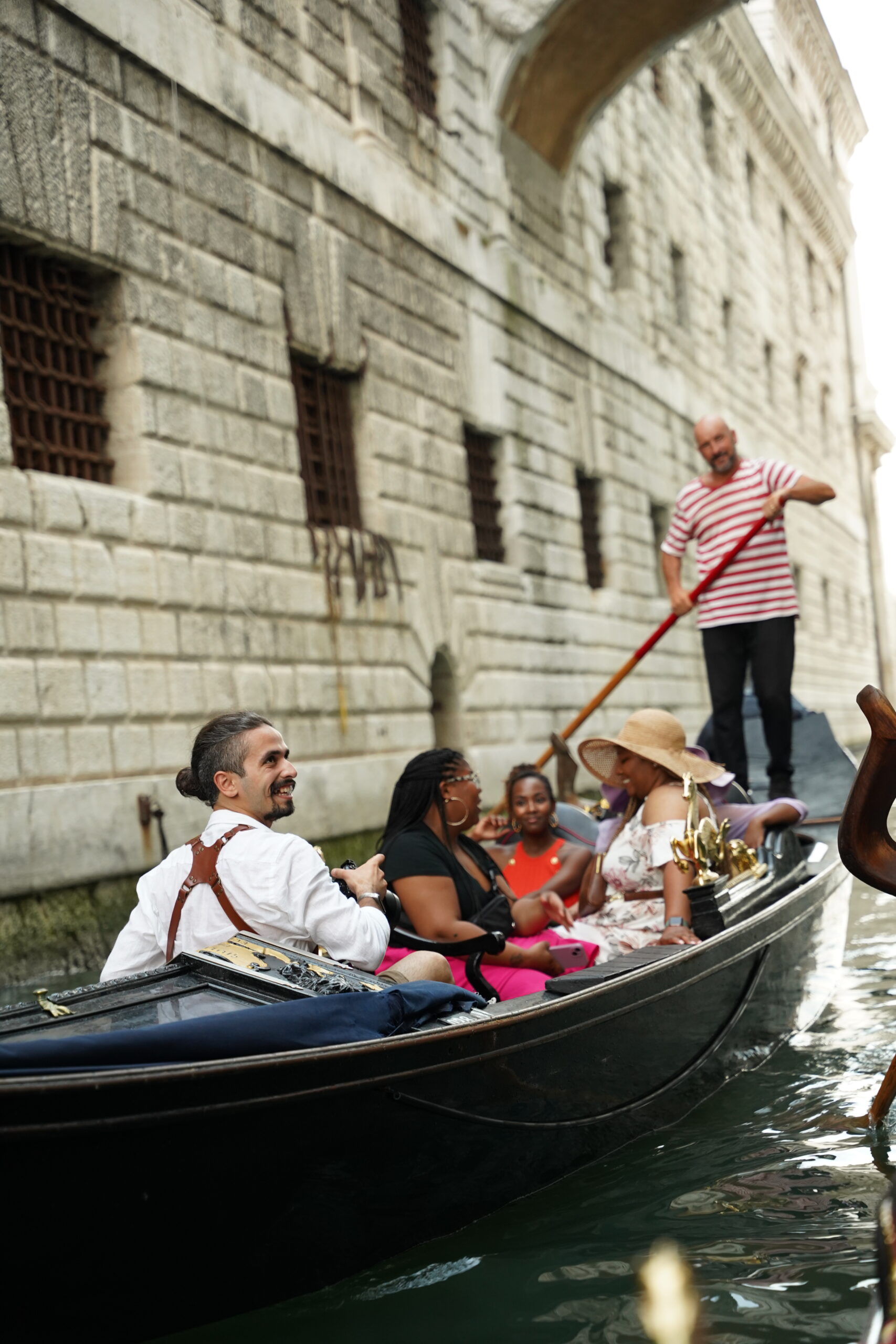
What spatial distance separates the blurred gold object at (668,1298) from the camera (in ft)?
8.21

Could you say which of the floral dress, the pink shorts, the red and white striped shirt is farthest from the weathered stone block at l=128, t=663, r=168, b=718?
the pink shorts

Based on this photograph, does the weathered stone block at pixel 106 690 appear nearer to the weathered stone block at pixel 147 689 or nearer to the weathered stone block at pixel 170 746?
the weathered stone block at pixel 147 689

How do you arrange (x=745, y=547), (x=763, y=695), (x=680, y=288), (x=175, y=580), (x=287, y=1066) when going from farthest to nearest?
(x=680, y=288), (x=175, y=580), (x=763, y=695), (x=745, y=547), (x=287, y=1066)

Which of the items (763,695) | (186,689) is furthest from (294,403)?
(763,695)

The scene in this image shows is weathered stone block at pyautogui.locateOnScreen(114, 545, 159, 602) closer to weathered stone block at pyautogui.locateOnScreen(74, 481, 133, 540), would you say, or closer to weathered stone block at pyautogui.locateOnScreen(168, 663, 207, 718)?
weathered stone block at pyautogui.locateOnScreen(74, 481, 133, 540)

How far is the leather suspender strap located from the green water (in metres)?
0.62

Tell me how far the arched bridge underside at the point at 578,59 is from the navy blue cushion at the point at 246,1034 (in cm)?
1038

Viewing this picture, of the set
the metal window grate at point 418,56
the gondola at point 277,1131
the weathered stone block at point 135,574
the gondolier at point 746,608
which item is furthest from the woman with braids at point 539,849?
the metal window grate at point 418,56

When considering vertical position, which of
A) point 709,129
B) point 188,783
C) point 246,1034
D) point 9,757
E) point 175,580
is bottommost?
point 246,1034

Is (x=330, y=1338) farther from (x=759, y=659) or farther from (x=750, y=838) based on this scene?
(x=759, y=659)

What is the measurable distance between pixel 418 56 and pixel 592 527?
15.7 ft

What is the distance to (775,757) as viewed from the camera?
6.61 meters

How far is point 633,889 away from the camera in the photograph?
4.52m

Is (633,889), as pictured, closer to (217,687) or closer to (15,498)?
(15,498)
